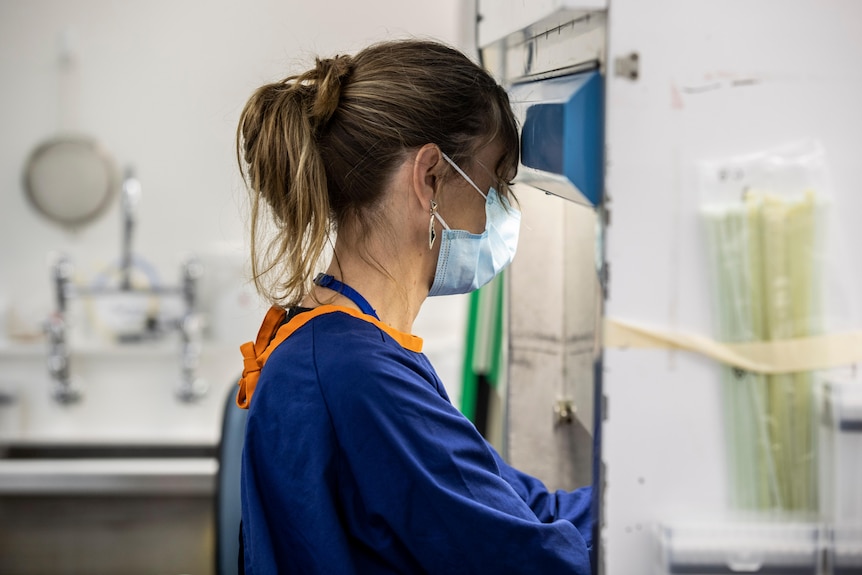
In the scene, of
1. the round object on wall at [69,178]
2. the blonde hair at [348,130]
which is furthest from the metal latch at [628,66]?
the round object on wall at [69,178]

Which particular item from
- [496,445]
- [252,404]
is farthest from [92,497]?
[252,404]

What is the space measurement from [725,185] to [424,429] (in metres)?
0.40

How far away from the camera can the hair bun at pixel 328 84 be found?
3.13ft

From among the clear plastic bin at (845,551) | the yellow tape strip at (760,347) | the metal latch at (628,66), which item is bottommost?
the clear plastic bin at (845,551)

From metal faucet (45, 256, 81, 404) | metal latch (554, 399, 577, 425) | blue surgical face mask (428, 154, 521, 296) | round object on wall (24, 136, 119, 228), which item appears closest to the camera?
blue surgical face mask (428, 154, 521, 296)

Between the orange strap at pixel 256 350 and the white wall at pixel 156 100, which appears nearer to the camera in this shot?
the orange strap at pixel 256 350

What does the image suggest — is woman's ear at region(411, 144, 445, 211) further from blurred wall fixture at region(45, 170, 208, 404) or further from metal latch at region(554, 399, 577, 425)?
blurred wall fixture at region(45, 170, 208, 404)

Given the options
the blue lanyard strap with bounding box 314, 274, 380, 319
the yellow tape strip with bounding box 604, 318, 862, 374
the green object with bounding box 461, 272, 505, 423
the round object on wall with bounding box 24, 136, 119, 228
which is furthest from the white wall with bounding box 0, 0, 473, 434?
the yellow tape strip with bounding box 604, 318, 862, 374

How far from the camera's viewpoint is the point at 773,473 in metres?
0.76

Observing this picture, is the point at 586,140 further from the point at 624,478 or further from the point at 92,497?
the point at 92,497

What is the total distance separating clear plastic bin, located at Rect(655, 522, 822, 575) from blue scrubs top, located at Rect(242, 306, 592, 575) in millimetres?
162

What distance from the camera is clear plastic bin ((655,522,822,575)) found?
2.41 feet

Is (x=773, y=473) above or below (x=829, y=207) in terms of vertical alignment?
below

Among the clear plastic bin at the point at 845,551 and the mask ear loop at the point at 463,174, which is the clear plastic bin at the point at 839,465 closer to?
the clear plastic bin at the point at 845,551
